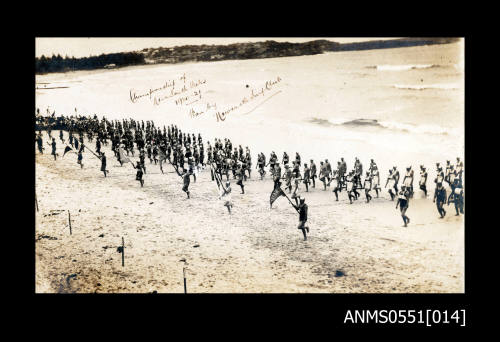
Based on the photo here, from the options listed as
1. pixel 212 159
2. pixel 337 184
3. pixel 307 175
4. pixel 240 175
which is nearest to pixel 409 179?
pixel 337 184

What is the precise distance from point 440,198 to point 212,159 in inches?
235

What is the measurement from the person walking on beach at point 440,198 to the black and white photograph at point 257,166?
0.05 metres

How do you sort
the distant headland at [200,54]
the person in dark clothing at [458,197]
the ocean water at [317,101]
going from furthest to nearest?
the distant headland at [200,54]
the ocean water at [317,101]
the person in dark clothing at [458,197]

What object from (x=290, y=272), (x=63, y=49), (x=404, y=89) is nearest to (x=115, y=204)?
(x=63, y=49)

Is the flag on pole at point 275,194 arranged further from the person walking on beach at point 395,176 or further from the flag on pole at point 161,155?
the flag on pole at point 161,155

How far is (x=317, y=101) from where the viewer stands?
9.62 metres

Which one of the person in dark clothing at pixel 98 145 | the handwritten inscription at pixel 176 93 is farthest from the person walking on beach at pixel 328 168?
the person in dark clothing at pixel 98 145

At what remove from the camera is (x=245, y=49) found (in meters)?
9.48

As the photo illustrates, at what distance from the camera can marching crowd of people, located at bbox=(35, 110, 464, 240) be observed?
32.7ft

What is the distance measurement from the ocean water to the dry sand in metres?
1.43

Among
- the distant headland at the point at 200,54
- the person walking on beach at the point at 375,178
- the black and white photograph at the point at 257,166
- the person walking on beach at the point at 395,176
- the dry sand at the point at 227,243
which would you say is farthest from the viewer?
the person walking on beach at the point at 375,178

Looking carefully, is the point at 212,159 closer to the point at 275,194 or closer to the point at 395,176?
the point at 275,194

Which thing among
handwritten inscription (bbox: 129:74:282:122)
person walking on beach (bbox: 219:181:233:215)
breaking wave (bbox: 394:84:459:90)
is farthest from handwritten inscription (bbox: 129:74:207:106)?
breaking wave (bbox: 394:84:459:90)

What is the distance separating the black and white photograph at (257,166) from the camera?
827 centimetres
